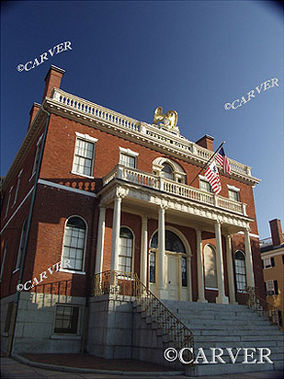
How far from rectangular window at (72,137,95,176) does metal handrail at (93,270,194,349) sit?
17.4 ft

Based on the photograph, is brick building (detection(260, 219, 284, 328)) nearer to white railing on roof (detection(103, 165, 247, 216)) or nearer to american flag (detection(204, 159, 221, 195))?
white railing on roof (detection(103, 165, 247, 216))

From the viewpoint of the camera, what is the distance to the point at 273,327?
45.8 ft

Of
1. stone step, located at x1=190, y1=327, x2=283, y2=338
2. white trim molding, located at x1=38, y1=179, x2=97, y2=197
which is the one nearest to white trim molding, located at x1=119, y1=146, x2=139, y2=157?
white trim molding, located at x1=38, y1=179, x2=97, y2=197

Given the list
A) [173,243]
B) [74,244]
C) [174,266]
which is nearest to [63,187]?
[74,244]

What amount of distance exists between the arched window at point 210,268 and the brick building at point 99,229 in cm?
6

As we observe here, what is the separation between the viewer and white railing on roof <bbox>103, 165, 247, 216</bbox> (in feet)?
49.3

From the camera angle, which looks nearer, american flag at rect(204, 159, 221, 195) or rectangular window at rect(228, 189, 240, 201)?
american flag at rect(204, 159, 221, 195)

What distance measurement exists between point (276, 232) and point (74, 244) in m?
28.1

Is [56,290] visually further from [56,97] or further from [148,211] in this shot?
[56,97]

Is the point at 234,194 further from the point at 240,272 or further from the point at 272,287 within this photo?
the point at 272,287

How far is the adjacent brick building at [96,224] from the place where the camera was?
43.6 feet

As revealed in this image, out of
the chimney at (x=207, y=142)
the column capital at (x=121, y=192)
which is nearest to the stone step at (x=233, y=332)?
the column capital at (x=121, y=192)

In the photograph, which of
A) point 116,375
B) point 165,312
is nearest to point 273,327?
point 165,312

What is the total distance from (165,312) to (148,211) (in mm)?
6063
